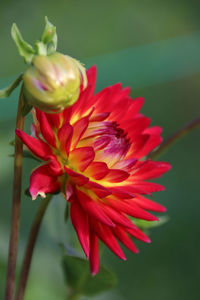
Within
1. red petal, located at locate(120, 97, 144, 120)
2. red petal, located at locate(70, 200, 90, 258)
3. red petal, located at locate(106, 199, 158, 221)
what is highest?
red petal, located at locate(120, 97, 144, 120)

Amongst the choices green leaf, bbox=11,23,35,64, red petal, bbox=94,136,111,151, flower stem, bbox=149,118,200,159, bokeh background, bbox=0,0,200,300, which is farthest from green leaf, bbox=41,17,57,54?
bokeh background, bbox=0,0,200,300

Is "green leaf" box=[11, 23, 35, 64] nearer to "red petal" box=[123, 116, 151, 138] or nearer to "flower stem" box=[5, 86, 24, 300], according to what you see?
"flower stem" box=[5, 86, 24, 300]

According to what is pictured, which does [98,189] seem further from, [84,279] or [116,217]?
[84,279]

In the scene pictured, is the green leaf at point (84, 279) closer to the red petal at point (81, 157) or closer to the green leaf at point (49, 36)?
the red petal at point (81, 157)

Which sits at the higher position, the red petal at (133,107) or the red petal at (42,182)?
the red petal at (133,107)

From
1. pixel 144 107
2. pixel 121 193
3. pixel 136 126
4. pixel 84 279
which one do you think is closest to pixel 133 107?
pixel 136 126

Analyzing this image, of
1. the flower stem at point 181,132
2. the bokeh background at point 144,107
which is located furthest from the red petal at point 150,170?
the bokeh background at point 144,107
